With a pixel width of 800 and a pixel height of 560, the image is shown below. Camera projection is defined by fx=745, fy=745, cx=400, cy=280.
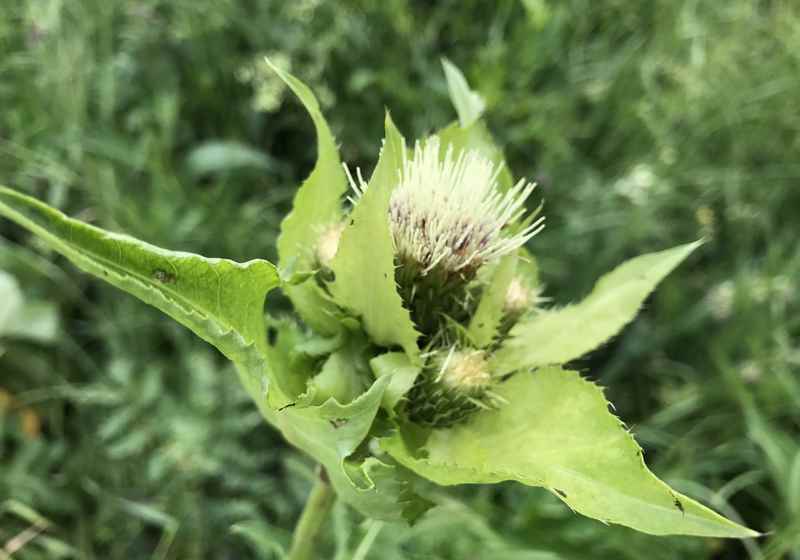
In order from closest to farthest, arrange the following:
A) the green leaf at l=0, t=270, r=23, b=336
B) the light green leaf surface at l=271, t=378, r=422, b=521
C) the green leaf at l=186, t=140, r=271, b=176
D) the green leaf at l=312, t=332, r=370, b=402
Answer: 1. the light green leaf surface at l=271, t=378, r=422, b=521
2. the green leaf at l=312, t=332, r=370, b=402
3. the green leaf at l=0, t=270, r=23, b=336
4. the green leaf at l=186, t=140, r=271, b=176

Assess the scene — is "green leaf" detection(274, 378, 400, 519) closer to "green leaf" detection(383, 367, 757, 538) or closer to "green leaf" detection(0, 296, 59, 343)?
"green leaf" detection(383, 367, 757, 538)

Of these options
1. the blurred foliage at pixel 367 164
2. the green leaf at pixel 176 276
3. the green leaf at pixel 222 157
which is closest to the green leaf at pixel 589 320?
the green leaf at pixel 176 276

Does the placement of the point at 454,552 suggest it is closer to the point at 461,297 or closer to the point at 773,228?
the point at 461,297

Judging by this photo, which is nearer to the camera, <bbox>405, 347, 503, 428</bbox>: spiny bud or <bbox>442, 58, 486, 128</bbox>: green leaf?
<bbox>405, 347, 503, 428</bbox>: spiny bud

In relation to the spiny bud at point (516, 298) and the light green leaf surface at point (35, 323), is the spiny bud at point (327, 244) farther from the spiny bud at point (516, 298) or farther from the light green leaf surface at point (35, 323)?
the light green leaf surface at point (35, 323)

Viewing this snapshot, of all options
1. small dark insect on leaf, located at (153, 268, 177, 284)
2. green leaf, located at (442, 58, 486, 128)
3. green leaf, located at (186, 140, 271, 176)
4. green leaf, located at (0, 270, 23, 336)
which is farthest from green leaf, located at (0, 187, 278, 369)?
green leaf, located at (186, 140, 271, 176)

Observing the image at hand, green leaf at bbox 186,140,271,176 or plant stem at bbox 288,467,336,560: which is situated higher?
green leaf at bbox 186,140,271,176
